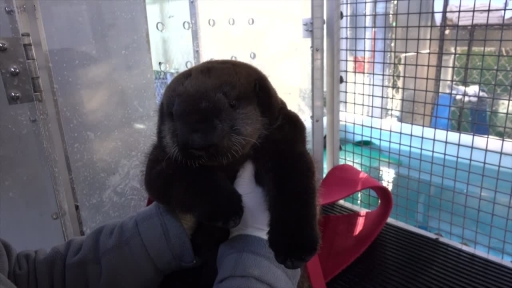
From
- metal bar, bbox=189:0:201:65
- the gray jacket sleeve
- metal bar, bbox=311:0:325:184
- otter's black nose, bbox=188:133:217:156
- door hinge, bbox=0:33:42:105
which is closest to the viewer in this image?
otter's black nose, bbox=188:133:217:156

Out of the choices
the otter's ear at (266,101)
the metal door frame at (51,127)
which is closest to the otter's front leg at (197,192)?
the otter's ear at (266,101)

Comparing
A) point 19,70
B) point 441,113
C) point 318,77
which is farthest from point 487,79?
point 19,70

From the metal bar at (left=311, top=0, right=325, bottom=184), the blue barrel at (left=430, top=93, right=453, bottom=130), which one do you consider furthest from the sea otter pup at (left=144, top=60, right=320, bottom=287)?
the blue barrel at (left=430, top=93, right=453, bottom=130)

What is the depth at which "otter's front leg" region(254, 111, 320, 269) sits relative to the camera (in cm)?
72

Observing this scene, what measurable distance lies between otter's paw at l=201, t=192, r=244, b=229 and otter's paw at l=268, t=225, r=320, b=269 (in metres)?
0.08

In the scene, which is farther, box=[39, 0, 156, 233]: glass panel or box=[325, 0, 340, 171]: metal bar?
box=[325, 0, 340, 171]: metal bar

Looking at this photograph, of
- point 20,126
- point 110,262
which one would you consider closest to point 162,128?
point 110,262

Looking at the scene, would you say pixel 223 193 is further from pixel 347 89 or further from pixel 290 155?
pixel 347 89

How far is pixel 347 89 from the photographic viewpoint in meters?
1.78

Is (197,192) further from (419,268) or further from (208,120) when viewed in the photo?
(419,268)

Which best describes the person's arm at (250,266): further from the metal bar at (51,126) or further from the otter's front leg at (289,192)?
the metal bar at (51,126)

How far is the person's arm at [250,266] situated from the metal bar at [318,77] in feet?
2.46

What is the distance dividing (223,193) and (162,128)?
0.70ft

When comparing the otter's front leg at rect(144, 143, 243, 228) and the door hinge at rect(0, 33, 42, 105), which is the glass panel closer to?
the door hinge at rect(0, 33, 42, 105)
